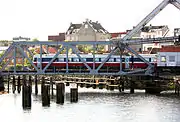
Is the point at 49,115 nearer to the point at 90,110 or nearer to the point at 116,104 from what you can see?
the point at 90,110

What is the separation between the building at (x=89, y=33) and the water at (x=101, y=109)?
95271 millimetres

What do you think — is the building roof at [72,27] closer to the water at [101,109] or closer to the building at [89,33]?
the building at [89,33]

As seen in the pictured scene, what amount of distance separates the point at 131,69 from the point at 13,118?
2761cm

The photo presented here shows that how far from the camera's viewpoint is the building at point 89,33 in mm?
171875

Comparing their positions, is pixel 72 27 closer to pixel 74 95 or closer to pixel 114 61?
pixel 114 61

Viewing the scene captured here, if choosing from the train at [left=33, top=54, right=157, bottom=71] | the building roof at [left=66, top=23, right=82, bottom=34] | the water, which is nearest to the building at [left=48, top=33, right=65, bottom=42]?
the building roof at [left=66, top=23, right=82, bottom=34]

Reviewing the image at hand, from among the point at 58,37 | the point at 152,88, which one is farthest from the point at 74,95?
the point at 58,37

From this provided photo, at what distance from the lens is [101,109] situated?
63.3 meters

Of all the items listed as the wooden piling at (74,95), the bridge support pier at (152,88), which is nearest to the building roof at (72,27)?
the bridge support pier at (152,88)

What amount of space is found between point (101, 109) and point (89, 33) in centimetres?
10939

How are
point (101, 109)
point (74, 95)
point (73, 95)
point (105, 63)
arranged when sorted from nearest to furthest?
point (101, 109), point (73, 95), point (74, 95), point (105, 63)

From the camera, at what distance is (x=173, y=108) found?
62.9 m

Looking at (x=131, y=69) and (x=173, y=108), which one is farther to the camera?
(x=131, y=69)

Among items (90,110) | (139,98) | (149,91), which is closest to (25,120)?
(90,110)
